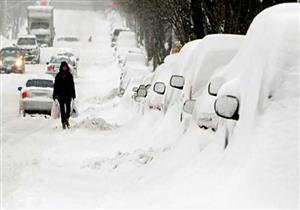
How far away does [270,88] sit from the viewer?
238 inches

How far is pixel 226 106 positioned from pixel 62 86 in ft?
41.3

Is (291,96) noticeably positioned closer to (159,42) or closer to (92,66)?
(159,42)

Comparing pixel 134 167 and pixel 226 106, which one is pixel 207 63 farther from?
pixel 226 106

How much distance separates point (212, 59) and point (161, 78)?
188 inches

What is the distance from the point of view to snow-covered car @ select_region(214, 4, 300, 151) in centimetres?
580

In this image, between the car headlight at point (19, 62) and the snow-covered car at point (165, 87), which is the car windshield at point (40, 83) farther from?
the car headlight at point (19, 62)

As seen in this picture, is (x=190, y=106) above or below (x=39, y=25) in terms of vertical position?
above

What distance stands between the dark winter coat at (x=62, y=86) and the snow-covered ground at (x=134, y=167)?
2.43ft

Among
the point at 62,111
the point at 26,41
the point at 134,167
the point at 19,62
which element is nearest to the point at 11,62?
the point at 19,62

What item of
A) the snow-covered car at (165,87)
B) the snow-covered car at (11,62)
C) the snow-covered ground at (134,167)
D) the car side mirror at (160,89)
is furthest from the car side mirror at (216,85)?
the snow-covered car at (11,62)

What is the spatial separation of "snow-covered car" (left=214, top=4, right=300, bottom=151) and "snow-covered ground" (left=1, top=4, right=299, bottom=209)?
0.08 metres

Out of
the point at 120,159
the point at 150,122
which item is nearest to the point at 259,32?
the point at 120,159

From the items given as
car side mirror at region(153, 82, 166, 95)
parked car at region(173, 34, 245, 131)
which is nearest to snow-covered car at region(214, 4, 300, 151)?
parked car at region(173, 34, 245, 131)

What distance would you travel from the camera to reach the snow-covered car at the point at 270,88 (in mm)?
5801
